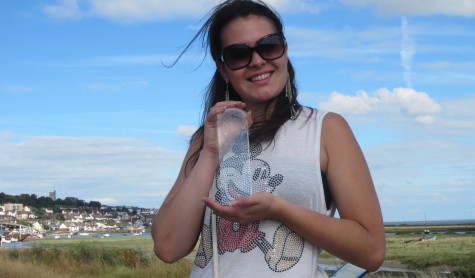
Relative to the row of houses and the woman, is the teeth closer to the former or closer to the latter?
the woman

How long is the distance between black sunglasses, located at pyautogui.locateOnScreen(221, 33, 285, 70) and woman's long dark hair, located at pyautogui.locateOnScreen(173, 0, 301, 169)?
0.06 meters

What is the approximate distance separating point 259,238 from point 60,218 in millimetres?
75216

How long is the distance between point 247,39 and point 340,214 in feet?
1.94

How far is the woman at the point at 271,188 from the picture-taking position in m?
1.83

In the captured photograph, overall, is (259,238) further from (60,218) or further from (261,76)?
(60,218)

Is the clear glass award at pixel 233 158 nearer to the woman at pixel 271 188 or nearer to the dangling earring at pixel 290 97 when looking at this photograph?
the woman at pixel 271 188

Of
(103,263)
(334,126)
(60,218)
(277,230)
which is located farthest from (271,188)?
(60,218)

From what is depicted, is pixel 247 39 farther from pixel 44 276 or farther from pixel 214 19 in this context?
pixel 44 276

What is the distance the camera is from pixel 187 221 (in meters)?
2.01

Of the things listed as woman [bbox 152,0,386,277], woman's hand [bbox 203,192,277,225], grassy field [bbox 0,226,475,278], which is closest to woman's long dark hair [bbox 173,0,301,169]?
woman [bbox 152,0,386,277]

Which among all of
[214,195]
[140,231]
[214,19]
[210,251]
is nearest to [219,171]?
[214,195]

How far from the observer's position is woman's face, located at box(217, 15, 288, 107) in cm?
203

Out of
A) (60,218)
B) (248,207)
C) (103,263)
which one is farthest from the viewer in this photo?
(60,218)

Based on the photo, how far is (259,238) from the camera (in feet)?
6.12
